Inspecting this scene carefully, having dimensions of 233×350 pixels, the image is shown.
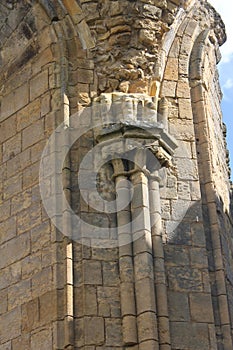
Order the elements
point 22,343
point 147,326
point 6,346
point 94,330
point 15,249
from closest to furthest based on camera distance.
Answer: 1. point 147,326
2. point 94,330
3. point 22,343
4. point 6,346
5. point 15,249

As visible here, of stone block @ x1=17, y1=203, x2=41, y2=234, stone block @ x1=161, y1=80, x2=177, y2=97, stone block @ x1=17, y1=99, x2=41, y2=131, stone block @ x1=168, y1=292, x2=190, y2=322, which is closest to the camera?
stone block @ x1=168, y1=292, x2=190, y2=322

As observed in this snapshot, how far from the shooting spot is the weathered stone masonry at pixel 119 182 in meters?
7.62

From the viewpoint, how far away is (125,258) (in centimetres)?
773

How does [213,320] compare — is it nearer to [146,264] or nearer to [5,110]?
[146,264]

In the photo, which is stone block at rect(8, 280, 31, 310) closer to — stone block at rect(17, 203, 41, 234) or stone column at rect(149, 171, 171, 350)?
stone block at rect(17, 203, 41, 234)

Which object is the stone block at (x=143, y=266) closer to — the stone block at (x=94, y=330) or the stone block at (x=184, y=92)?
the stone block at (x=94, y=330)

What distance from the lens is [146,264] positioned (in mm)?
7629

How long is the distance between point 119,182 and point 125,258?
2.40 ft

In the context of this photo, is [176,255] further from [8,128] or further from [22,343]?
[8,128]

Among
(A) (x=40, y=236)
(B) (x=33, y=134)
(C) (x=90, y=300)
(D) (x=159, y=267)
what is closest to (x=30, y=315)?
(C) (x=90, y=300)

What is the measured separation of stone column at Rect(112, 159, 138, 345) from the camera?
7.43m

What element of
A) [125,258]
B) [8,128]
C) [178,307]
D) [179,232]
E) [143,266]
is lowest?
[178,307]

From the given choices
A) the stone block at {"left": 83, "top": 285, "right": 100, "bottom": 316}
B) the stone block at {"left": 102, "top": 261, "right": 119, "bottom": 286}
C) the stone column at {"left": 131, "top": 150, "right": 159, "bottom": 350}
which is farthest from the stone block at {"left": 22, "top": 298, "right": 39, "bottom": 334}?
the stone column at {"left": 131, "top": 150, "right": 159, "bottom": 350}

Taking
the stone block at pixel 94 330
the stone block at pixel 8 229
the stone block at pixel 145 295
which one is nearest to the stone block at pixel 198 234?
the stone block at pixel 145 295
